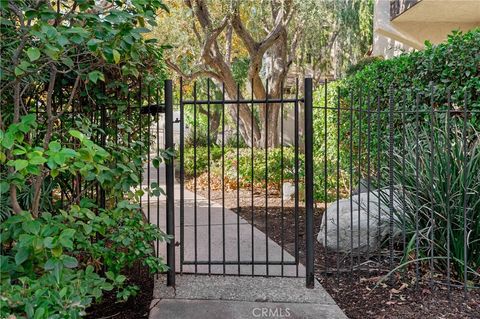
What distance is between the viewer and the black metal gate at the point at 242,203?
3.95 metres

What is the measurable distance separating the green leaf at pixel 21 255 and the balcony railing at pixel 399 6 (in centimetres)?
871

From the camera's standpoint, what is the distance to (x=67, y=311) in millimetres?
2057

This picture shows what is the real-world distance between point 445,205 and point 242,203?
4.97 meters

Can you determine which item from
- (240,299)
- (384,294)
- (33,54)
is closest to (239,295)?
(240,299)

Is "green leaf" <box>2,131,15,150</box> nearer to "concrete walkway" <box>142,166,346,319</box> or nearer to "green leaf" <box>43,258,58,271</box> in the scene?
"green leaf" <box>43,258,58,271</box>

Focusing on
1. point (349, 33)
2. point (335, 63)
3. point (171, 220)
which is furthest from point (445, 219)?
point (335, 63)

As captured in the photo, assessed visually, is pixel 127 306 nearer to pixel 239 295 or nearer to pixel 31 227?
pixel 239 295

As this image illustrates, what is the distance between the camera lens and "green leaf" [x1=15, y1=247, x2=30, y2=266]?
6.85ft

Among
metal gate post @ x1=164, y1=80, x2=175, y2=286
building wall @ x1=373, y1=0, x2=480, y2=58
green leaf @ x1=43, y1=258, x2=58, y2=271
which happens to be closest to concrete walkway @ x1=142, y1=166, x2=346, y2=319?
metal gate post @ x1=164, y1=80, x2=175, y2=286

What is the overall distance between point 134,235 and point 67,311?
1.23m

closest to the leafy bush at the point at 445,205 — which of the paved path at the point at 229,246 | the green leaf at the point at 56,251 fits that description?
the paved path at the point at 229,246

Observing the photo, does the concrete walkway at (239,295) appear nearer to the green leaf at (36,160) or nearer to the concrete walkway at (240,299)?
the concrete walkway at (240,299)

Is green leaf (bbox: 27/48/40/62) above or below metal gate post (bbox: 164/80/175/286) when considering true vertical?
above

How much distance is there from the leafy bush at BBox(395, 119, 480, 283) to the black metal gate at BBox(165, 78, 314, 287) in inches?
37.5
